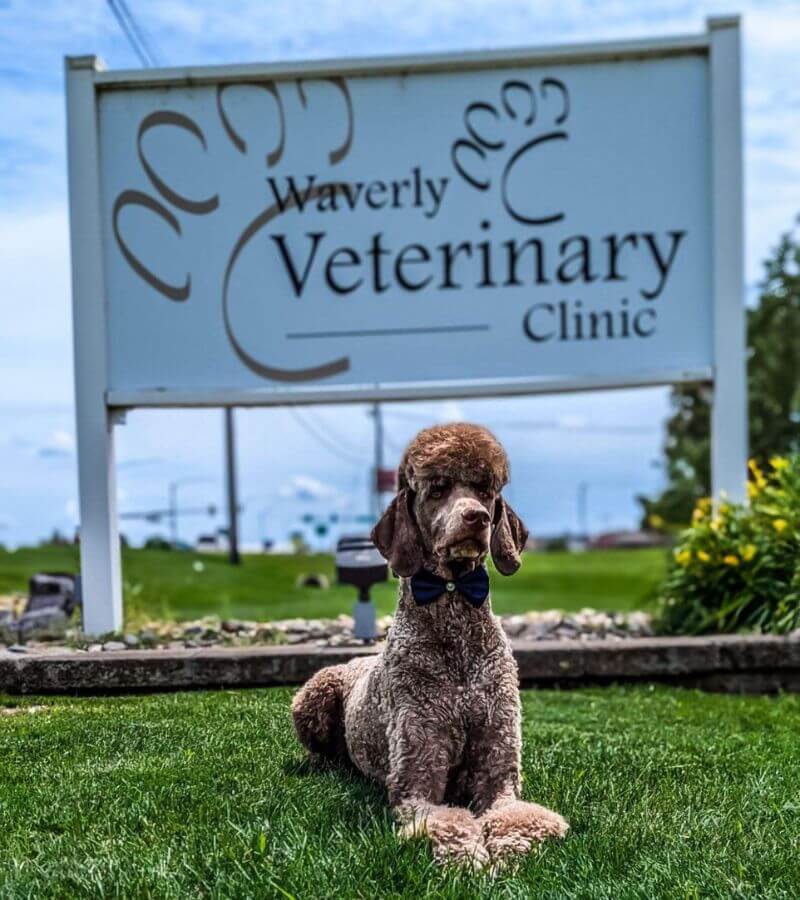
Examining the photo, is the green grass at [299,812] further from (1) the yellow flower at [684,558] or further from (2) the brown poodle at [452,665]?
(1) the yellow flower at [684,558]

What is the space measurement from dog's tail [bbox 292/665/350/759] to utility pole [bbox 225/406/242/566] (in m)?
12.8

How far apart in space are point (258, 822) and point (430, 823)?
53 cm

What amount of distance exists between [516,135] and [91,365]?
328 centimetres

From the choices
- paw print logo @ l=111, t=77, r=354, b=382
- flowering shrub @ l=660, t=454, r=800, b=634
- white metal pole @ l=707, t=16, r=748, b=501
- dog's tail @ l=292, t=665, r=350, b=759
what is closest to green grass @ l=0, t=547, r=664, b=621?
flowering shrub @ l=660, t=454, r=800, b=634

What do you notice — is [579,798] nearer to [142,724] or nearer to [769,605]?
[142,724]

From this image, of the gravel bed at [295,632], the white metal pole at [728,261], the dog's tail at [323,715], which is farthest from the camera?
the white metal pole at [728,261]

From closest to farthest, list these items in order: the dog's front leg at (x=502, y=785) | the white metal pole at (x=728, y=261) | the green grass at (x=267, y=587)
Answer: the dog's front leg at (x=502, y=785), the white metal pole at (x=728, y=261), the green grass at (x=267, y=587)

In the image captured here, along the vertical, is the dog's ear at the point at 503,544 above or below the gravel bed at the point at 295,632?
above

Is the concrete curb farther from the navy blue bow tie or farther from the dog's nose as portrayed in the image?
the dog's nose

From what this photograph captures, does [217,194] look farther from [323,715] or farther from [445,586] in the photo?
[445,586]

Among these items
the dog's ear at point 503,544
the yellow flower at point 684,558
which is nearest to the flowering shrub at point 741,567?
the yellow flower at point 684,558

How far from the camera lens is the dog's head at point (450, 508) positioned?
8.90 ft

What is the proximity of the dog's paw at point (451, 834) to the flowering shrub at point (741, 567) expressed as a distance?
372cm

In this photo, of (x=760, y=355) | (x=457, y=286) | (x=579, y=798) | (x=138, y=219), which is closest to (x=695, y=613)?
(x=457, y=286)
